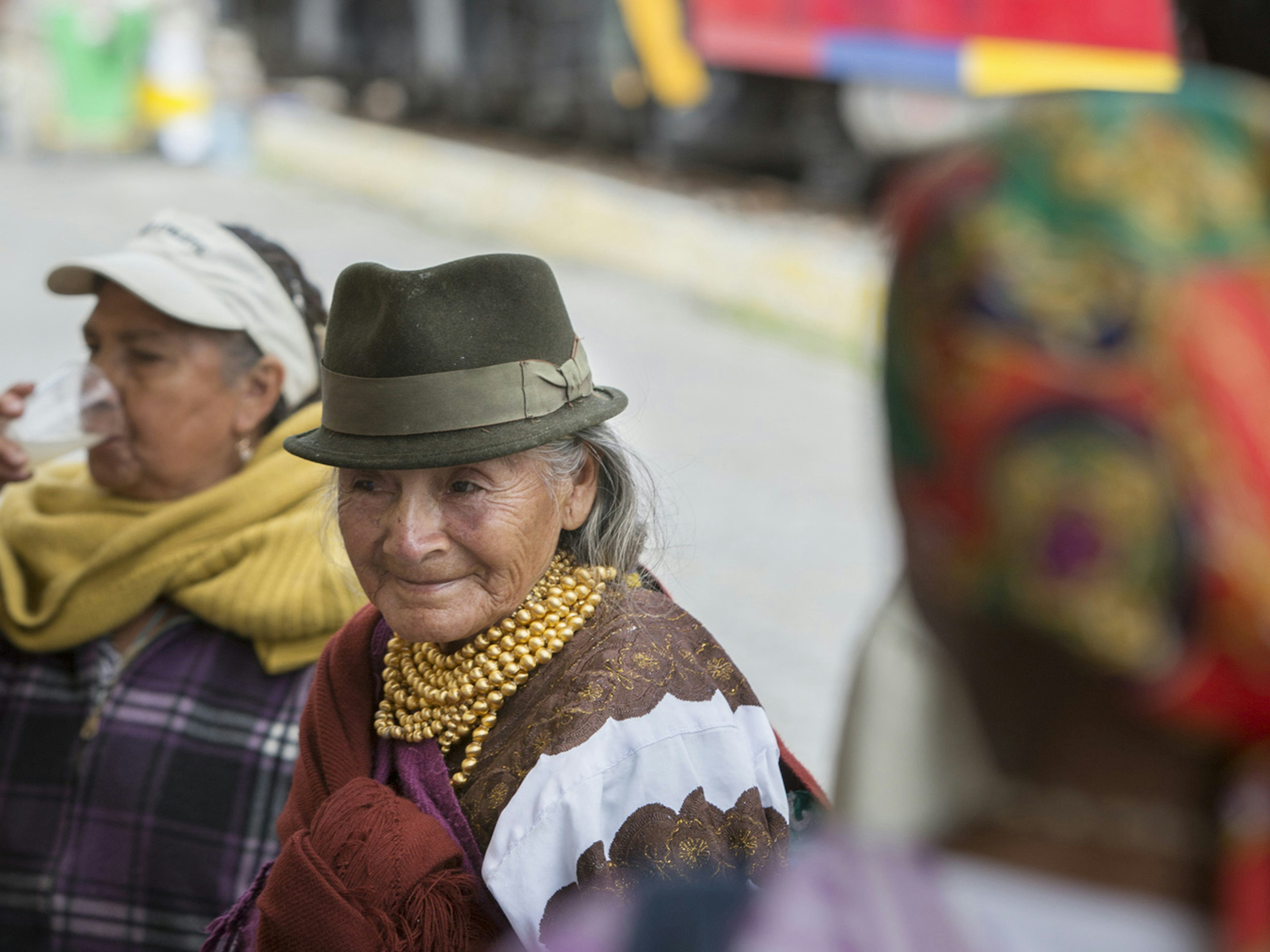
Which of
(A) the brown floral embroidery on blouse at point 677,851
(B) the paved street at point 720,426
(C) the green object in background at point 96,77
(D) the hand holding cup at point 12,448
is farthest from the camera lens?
(C) the green object in background at point 96,77

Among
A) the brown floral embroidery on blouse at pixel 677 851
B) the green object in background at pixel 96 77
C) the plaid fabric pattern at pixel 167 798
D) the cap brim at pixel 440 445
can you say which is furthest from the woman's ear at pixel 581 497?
the green object in background at pixel 96 77

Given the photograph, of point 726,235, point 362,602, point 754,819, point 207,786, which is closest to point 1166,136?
point 754,819

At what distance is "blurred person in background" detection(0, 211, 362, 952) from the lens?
1.99 m

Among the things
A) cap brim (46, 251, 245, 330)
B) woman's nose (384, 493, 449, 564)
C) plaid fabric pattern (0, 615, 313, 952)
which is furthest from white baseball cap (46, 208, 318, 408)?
woman's nose (384, 493, 449, 564)

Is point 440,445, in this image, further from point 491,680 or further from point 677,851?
point 677,851

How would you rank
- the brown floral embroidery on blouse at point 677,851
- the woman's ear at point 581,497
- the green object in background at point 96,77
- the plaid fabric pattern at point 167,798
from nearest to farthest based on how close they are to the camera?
the brown floral embroidery on blouse at point 677,851 → the woman's ear at point 581,497 → the plaid fabric pattern at point 167,798 → the green object in background at point 96,77

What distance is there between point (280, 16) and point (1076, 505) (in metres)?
18.3

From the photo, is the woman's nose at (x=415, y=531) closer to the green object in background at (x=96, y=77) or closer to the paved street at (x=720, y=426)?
the paved street at (x=720, y=426)

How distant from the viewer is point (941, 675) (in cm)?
69

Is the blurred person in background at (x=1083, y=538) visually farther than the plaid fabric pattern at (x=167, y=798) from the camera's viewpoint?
No

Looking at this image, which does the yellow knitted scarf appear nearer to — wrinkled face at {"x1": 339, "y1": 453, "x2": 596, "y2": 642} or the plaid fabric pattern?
the plaid fabric pattern

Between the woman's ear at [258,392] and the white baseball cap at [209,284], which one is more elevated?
the white baseball cap at [209,284]

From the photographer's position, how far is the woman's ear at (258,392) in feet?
7.03

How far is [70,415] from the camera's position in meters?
2.06
